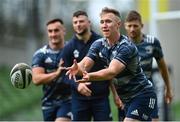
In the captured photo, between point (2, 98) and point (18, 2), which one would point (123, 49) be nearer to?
point (2, 98)

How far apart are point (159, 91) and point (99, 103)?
397cm

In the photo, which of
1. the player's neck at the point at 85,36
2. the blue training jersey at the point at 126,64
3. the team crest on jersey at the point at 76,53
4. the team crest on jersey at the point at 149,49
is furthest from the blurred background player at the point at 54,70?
the blue training jersey at the point at 126,64

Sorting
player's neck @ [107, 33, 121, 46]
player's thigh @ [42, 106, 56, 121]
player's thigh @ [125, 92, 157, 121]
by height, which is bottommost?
player's thigh @ [42, 106, 56, 121]

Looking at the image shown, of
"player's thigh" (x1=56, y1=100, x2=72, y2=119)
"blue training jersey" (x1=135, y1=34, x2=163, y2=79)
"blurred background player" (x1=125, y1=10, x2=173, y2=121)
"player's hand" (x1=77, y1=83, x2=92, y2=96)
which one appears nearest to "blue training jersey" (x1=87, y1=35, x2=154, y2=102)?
"player's hand" (x1=77, y1=83, x2=92, y2=96)

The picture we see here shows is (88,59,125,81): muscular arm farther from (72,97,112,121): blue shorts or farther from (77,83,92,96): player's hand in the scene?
(72,97,112,121): blue shorts

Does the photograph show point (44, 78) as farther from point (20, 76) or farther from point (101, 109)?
point (101, 109)

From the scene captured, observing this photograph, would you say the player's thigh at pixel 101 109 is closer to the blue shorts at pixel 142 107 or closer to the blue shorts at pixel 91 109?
the blue shorts at pixel 91 109

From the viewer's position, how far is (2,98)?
22.2m

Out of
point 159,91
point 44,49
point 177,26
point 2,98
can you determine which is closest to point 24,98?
point 2,98

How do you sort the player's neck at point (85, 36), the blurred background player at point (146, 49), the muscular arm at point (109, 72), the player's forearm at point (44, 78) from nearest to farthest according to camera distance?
the muscular arm at point (109, 72) < the blurred background player at point (146, 49) < the player's neck at point (85, 36) < the player's forearm at point (44, 78)

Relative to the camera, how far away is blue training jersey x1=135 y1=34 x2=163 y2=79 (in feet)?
34.0

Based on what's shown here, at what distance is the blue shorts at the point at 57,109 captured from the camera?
11000mm

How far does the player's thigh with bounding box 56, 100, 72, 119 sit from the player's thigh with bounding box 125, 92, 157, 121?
194cm

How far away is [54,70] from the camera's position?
1102 centimetres
